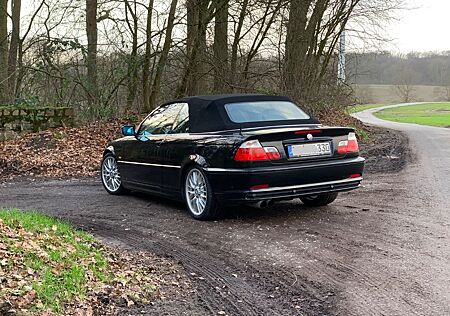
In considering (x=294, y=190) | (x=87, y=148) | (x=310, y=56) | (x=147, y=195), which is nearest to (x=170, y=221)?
(x=294, y=190)

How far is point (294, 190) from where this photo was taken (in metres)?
7.34

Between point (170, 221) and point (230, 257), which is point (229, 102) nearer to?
point (170, 221)

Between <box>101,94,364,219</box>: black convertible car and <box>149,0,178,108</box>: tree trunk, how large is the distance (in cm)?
1015

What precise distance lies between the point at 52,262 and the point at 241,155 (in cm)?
287

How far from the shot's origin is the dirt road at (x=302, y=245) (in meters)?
4.66

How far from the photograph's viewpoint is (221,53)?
19672mm

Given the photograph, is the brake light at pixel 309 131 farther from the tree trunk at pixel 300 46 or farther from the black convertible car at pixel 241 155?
the tree trunk at pixel 300 46

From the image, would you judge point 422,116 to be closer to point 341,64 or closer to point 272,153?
point 341,64

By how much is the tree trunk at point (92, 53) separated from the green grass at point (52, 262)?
1404 centimetres

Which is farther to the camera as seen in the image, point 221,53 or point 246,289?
point 221,53

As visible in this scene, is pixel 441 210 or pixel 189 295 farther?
pixel 441 210

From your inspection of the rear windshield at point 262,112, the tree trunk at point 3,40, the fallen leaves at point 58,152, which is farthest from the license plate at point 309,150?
the tree trunk at point 3,40

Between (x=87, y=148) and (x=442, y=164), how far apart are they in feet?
26.6

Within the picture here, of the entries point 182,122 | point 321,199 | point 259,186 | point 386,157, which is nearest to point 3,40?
point 386,157
